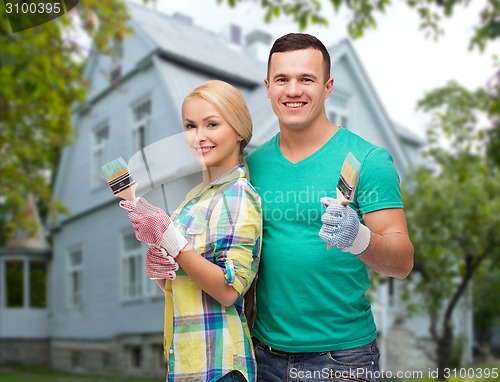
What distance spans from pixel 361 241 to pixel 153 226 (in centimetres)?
47

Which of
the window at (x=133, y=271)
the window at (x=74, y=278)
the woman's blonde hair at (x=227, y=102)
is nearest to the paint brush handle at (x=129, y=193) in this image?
the woman's blonde hair at (x=227, y=102)

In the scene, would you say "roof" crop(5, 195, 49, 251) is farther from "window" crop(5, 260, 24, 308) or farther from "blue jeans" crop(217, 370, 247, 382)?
"blue jeans" crop(217, 370, 247, 382)

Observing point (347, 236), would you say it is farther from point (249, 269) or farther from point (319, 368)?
point (319, 368)

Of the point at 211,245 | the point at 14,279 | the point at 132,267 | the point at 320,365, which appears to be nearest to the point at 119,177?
the point at 211,245

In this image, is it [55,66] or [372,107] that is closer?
[55,66]

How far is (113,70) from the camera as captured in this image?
1521cm

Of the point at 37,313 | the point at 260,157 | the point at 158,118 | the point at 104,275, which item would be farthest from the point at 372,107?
the point at 260,157

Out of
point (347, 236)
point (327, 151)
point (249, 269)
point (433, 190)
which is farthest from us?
point (433, 190)

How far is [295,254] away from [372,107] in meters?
14.2

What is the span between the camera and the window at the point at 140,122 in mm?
13500

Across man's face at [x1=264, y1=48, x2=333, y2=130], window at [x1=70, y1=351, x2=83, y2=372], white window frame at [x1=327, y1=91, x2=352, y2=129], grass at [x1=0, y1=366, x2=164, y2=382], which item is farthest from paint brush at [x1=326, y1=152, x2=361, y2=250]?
window at [x1=70, y1=351, x2=83, y2=372]

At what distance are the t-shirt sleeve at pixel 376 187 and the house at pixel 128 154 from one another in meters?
8.11

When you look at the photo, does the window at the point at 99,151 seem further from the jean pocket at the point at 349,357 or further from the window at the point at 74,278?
the jean pocket at the point at 349,357

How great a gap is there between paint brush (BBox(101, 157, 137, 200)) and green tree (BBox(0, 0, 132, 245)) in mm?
5873
